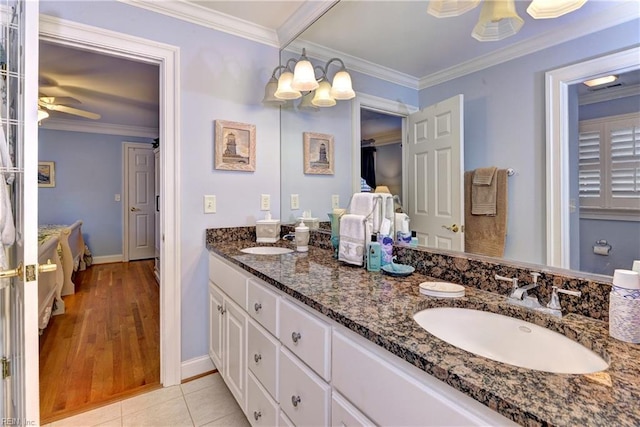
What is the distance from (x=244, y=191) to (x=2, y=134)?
1257 millimetres

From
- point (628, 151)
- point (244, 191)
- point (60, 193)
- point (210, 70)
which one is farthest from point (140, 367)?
point (60, 193)

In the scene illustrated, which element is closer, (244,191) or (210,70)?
(210,70)

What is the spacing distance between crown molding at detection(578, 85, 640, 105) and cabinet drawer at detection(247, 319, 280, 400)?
1.27 m

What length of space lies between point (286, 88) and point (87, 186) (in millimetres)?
4868

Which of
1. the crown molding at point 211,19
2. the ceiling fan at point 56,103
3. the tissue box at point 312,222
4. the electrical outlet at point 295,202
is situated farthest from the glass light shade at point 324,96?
the ceiling fan at point 56,103

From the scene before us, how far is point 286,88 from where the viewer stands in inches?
82.4

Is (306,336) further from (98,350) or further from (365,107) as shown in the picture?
(98,350)

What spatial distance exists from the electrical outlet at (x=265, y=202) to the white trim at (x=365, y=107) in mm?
740

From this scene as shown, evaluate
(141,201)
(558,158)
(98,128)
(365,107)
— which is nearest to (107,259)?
(141,201)

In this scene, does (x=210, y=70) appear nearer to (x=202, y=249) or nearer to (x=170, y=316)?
(x=202, y=249)

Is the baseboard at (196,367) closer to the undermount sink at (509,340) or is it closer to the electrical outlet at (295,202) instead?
the electrical outlet at (295,202)

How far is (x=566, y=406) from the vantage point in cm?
49

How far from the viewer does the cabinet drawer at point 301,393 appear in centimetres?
94

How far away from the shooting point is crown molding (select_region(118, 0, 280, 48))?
6.19 ft
